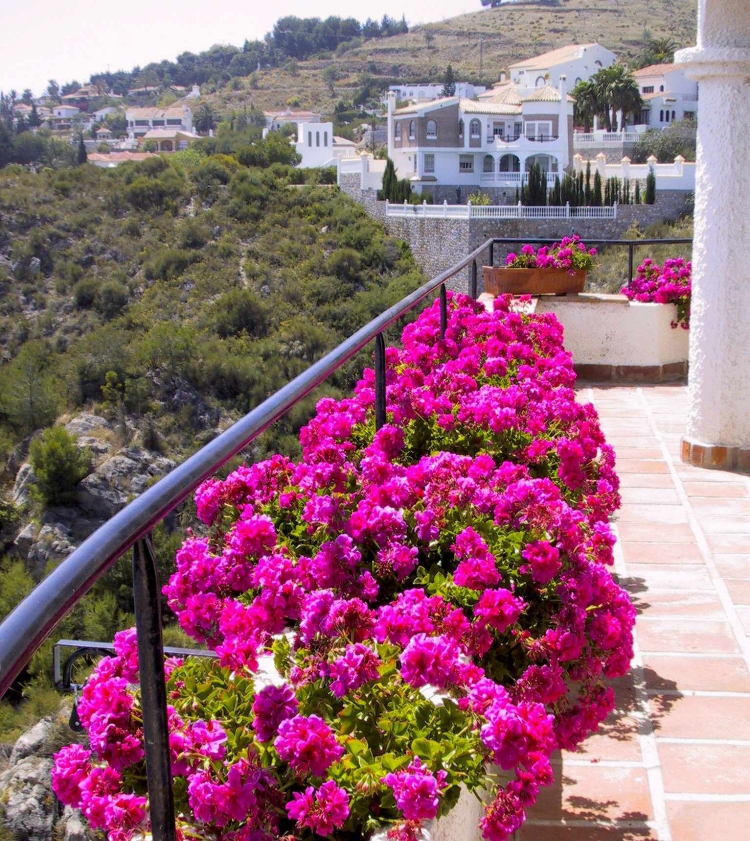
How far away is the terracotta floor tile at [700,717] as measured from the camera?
212 cm

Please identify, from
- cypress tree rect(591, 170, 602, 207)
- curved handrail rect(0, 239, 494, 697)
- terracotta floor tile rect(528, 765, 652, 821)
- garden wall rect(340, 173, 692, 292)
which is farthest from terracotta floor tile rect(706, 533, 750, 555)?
cypress tree rect(591, 170, 602, 207)

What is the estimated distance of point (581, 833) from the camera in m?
1.79

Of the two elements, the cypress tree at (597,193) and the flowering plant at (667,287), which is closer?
the flowering plant at (667,287)

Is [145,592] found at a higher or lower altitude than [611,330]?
higher

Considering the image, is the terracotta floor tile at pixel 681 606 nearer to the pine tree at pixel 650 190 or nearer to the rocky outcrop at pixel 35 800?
the rocky outcrop at pixel 35 800

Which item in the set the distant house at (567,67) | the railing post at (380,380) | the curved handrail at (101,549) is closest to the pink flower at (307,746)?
the curved handrail at (101,549)

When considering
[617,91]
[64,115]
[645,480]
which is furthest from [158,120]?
[645,480]

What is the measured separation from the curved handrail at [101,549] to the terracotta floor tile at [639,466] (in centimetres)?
285

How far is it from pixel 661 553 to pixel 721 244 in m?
1.42

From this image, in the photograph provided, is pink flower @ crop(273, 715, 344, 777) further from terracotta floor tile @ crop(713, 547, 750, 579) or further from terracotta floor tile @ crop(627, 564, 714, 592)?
terracotta floor tile @ crop(713, 547, 750, 579)

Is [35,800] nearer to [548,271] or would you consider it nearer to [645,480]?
[548,271]

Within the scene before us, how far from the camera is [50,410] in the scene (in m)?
29.1

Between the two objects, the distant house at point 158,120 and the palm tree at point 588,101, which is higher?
the distant house at point 158,120

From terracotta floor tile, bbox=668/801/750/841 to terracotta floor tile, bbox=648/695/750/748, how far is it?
26 cm
